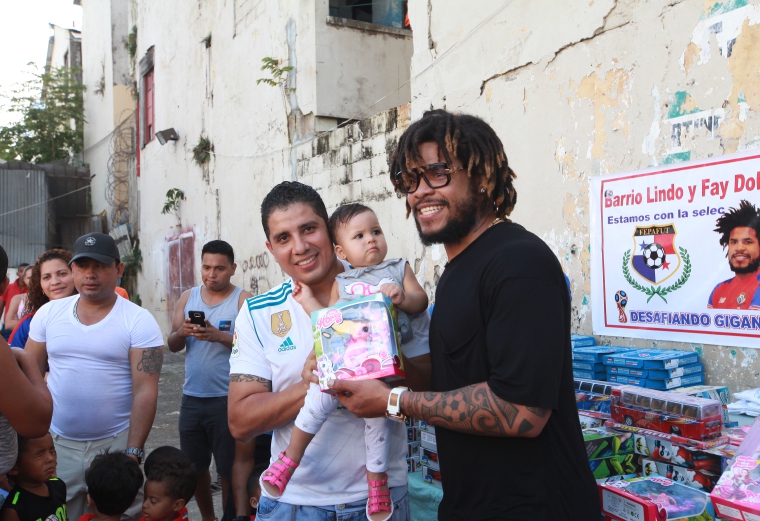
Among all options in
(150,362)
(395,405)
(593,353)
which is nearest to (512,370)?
(395,405)

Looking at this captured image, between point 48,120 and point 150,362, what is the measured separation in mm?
23238

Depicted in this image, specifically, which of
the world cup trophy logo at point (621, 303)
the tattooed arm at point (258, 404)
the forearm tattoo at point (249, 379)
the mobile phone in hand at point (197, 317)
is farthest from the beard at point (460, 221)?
the mobile phone in hand at point (197, 317)

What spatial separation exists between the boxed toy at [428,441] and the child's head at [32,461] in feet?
6.75

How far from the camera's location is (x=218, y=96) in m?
11.9

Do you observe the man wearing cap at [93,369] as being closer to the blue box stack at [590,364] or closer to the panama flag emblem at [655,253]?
the blue box stack at [590,364]

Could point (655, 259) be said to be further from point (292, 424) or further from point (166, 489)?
point (166, 489)

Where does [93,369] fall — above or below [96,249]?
below

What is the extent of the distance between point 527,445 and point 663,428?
1.41m

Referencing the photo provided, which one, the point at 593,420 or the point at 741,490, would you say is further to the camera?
the point at 593,420

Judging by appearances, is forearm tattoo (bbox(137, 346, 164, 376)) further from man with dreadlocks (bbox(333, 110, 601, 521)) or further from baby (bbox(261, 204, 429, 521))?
man with dreadlocks (bbox(333, 110, 601, 521))

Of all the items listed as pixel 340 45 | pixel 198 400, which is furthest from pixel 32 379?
pixel 340 45

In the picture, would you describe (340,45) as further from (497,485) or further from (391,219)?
(497,485)

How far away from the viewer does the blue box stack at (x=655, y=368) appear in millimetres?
3691

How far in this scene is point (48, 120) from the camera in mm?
23344
